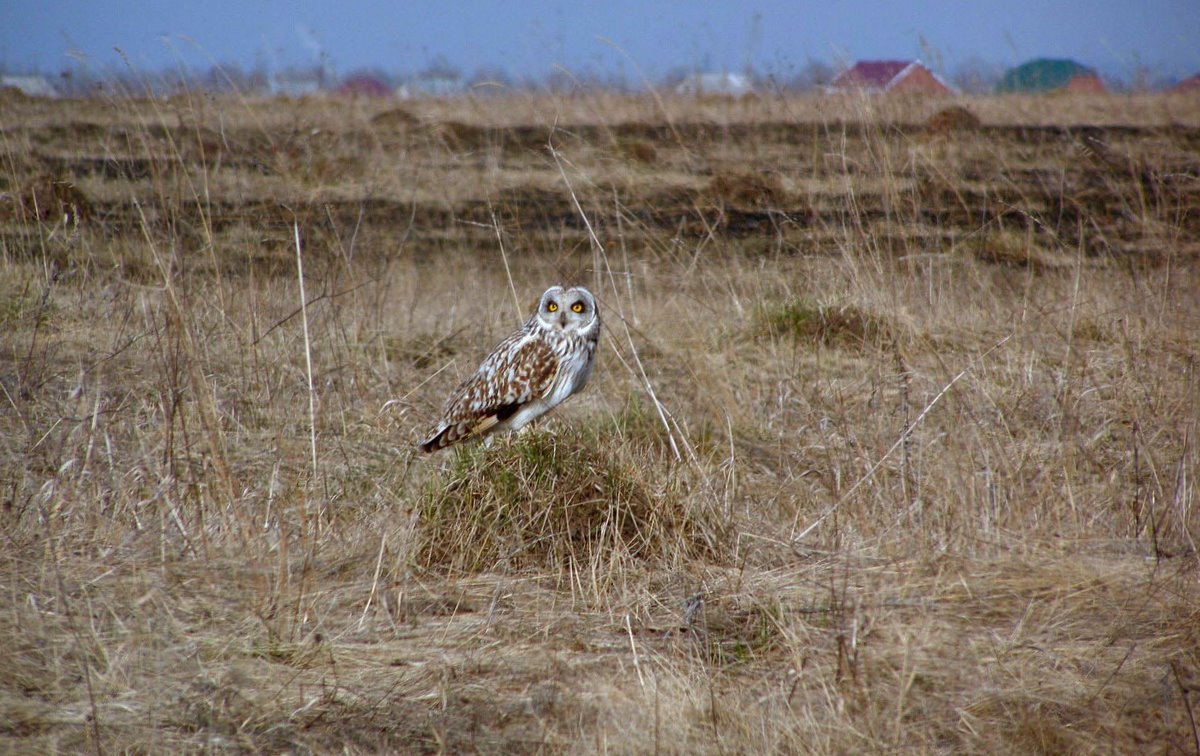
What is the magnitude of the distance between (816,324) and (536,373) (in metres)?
2.13

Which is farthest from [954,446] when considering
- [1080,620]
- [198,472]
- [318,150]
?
[318,150]

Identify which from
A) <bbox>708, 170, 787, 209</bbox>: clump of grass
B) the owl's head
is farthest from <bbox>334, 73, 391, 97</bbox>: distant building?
the owl's head

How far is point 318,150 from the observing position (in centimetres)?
1345

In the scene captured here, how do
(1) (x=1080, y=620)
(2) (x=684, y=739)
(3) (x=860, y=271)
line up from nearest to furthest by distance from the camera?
(2) (x=684, y=739) < (1) (x=1080, y=620) < (3) (x=860, y=271)

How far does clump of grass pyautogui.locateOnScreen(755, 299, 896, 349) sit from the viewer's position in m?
5.88

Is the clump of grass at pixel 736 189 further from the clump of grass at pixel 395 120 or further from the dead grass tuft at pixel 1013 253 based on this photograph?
the clump of grass at pixel 395 120

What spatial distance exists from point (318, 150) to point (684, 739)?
40.1ft

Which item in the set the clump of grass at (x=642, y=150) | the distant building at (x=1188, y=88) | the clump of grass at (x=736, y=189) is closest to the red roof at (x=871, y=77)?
the clump of grass at (x=736, y=189)

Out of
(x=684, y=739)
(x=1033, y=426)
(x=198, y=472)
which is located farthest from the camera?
(x=1033, y=426)

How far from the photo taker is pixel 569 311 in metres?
4.50

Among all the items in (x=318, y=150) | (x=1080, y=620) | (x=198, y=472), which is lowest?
(x=1080, y=620)

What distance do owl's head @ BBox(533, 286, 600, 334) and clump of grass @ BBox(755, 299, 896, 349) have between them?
1701 mm

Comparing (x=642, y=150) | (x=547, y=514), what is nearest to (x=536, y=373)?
(x=547, y=514)

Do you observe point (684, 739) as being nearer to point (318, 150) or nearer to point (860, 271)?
point (860, 271)
